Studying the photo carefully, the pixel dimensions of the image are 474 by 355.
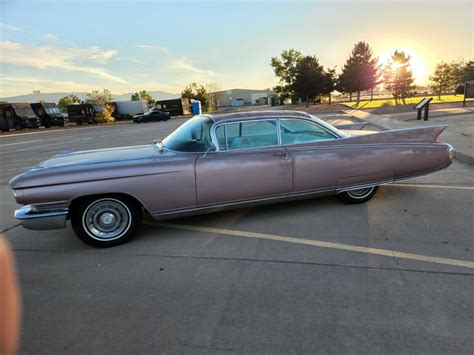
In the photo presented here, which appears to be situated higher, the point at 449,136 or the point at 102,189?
the point at 102,189

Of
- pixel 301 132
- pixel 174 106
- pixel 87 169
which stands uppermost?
pixel 301 132

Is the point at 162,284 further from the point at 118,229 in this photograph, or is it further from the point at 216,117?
the point at 216,117

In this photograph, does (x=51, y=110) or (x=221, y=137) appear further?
(x=51, y=110)

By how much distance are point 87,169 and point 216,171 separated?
1491mm

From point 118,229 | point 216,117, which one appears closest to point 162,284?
point 118,229

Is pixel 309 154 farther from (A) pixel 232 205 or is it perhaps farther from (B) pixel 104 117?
(B) pixel 104 117

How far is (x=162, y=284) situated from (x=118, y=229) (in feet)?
4.01

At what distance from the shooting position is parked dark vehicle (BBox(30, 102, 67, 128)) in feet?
132

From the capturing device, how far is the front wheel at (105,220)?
3916 millimetres

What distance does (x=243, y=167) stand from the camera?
4.19m

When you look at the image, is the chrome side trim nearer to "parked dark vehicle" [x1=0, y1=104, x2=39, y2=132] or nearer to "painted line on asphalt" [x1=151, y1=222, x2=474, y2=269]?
"painted line on asphalt" [x1=151, y1=222, x2=474, y2=269]

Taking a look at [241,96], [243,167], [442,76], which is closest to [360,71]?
[442,76]

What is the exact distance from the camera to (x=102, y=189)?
380 cm

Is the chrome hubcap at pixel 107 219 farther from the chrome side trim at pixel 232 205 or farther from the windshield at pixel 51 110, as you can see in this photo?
the windshield at pixel 51 110
